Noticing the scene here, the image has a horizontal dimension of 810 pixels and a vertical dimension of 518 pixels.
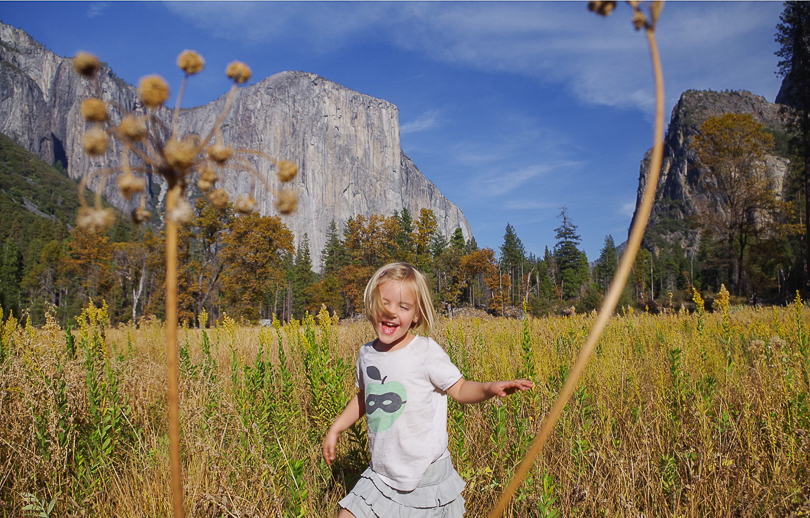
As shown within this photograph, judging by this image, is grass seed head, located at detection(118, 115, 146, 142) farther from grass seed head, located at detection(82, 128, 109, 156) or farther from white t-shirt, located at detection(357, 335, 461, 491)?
white t-shirt, located at detection(357, 335, 461, 491)

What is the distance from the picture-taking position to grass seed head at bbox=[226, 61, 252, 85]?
1.93 feet

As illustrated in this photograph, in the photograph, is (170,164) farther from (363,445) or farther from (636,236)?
(363,445)

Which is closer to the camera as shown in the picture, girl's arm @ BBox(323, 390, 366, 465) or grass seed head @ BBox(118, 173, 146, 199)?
grass seed head @ BBox(118, 173, 146, 199)

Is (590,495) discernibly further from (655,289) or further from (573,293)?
(655,289)

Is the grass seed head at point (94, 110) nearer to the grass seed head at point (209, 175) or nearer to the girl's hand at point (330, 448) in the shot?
the grass seed head at point (209, 175)

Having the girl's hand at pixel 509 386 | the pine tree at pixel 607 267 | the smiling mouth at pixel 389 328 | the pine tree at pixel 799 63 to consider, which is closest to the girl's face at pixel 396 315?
the smiling mouth at pixel 389 328

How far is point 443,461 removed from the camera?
193cm

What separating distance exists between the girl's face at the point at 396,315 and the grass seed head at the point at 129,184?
1.52m

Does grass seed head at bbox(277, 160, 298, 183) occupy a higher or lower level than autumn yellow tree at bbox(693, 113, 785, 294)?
lower

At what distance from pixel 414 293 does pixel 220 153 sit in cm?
162

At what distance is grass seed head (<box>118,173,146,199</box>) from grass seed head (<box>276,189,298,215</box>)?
15cm

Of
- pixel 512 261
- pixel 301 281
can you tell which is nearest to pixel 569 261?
pixel 512 261

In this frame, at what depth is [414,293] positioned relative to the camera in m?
2.08

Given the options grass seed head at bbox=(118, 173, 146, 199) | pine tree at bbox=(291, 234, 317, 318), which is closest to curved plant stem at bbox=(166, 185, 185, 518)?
grass seed head at bbox=(118, 173, 146, 199)
